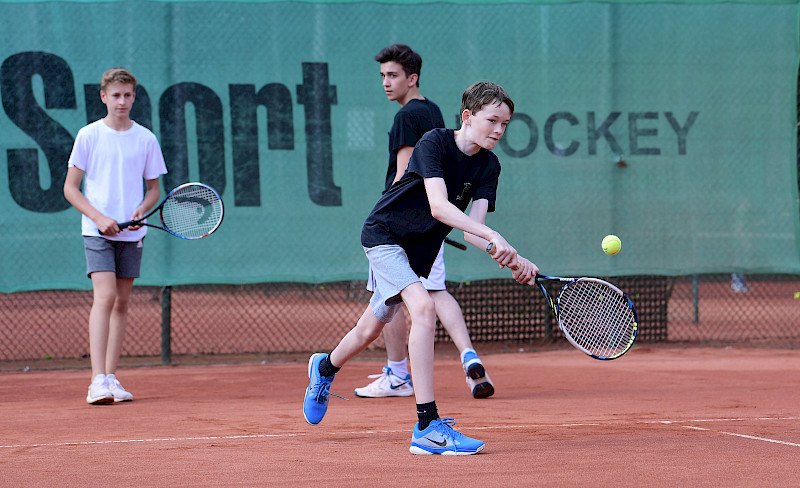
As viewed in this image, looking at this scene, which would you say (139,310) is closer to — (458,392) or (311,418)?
(458,392)

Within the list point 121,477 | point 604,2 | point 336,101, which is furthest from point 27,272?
point 604,2

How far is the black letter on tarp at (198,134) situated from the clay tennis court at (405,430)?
1.29m

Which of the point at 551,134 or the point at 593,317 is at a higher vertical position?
the point at 551,134

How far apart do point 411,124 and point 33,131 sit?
2.97 meters

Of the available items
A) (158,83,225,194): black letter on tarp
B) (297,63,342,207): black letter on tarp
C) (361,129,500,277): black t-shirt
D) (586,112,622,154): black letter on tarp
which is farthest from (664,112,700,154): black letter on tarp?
(361,129,500,277): black t-shirt

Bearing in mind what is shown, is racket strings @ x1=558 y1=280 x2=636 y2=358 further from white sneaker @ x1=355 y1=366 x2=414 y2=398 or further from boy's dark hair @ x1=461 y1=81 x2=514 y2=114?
white sneaker @ x1=355 y1=366 x2=414 y2=398

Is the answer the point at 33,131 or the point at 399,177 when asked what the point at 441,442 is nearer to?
the point at 399,177

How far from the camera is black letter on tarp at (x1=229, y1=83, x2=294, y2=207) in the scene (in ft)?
20.9

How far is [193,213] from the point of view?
506 centimetres

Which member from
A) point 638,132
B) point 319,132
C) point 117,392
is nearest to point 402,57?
point 319,132

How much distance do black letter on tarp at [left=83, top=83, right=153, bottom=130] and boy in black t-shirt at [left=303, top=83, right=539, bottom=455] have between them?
3.17 m

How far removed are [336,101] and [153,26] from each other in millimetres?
1308

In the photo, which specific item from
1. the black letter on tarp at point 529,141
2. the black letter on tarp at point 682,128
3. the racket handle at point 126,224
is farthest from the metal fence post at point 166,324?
the black letter on tarp at point 682,128

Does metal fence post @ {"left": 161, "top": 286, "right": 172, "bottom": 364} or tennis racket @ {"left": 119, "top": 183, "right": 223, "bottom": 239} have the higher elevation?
tennis racket @ {"left": 119, "top": 183, "right": 223, "bottom": 239}
